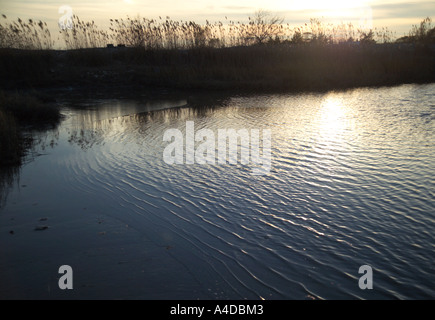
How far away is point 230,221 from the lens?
5.57 m

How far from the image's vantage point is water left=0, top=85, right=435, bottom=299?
4.12 metres

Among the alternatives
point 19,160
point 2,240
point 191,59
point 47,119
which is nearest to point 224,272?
point 2,240

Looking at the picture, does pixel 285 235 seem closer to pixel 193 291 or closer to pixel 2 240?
pixel 193 291

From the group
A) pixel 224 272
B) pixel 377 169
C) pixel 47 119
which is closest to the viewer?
pixel 224 272

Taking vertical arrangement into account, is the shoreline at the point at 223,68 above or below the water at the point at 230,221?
above

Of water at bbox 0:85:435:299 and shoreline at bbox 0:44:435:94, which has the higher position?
shoreline at bbox 0:44:435:94

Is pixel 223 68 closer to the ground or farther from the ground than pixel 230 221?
farther from the ground

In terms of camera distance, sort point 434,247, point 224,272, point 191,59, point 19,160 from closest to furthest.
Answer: point 224,272, point 434,247, point 19,160, point 191,59

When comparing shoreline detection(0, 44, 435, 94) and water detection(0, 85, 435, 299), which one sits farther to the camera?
shoreline detection(0, 44, 435, 94)

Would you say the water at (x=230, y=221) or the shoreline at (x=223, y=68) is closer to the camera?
the water at (x=230, y=221)

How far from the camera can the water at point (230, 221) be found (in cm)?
412

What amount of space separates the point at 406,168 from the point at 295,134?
361cm

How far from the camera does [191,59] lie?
84.5 feet

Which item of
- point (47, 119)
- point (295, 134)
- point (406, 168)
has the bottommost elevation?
point (406, 168)
